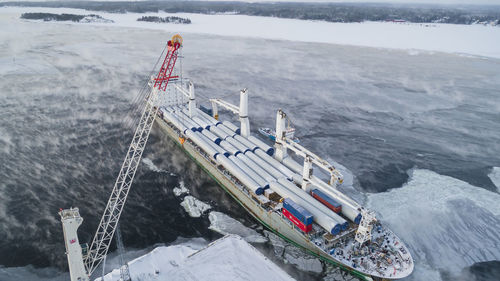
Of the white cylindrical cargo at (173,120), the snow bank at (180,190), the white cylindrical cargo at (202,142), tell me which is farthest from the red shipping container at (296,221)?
the white cylindrical cargo at (173,120)

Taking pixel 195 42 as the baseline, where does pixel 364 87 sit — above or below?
below

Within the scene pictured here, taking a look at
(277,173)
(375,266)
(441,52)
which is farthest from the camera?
(441,52)

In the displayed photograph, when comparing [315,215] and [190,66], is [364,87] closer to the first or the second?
[190,66]

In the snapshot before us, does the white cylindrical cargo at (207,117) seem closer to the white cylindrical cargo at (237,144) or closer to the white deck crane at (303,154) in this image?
the white cylindrical cargo at (237,144)

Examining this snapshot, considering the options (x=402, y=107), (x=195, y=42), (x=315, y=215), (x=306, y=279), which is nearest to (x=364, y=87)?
(x=402, y=107)

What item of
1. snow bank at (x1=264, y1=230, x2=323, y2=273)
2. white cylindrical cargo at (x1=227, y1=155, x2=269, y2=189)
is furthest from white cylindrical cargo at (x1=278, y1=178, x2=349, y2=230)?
snow bank at (x1=264, y1=230, x2=323, y2=273)

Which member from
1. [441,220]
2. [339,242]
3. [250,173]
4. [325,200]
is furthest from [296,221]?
[441,220]
